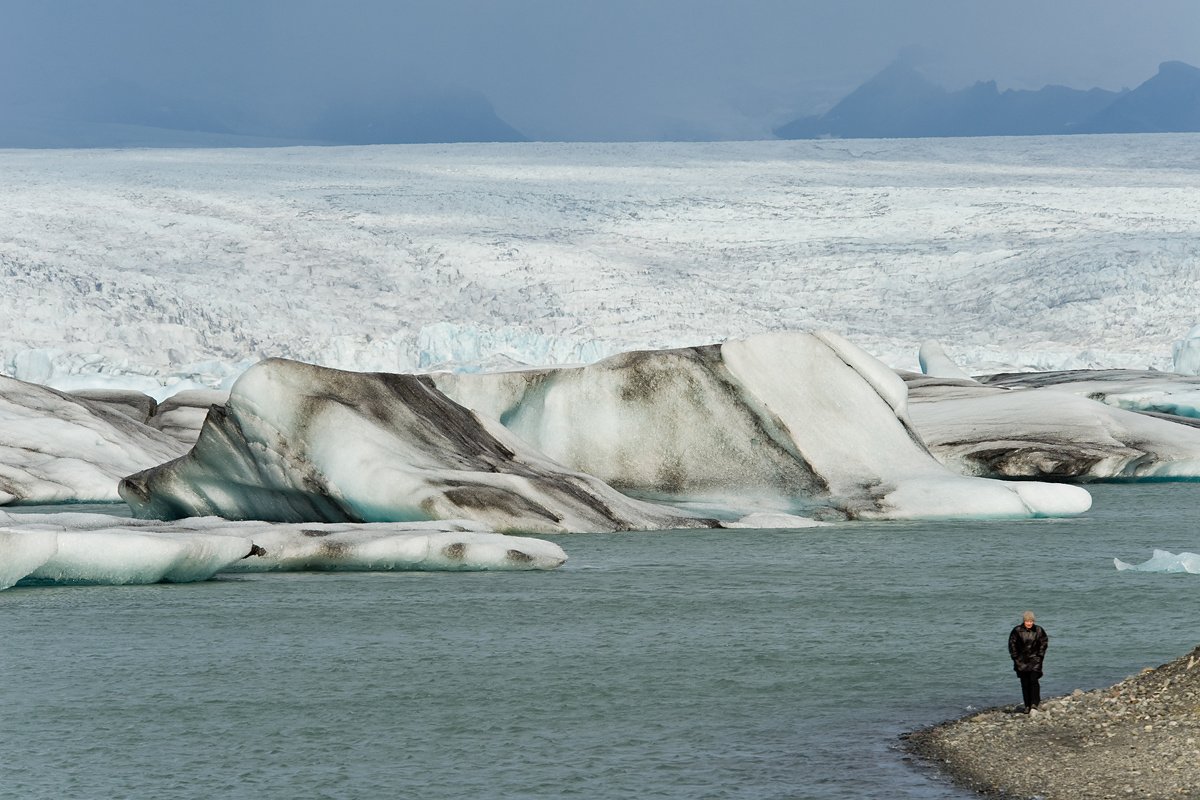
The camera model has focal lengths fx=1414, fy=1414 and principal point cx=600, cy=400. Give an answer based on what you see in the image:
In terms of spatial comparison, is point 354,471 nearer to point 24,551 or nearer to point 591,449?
point 24,551

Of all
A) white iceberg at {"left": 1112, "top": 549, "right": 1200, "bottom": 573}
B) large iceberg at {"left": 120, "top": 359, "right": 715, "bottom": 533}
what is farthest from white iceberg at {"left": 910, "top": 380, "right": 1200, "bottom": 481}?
white iceberg at {"left": 1112, "top": 549, "right": 1200, "bottom": 573}

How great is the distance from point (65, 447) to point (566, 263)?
23309 millimetres

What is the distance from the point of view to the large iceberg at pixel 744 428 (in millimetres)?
12758

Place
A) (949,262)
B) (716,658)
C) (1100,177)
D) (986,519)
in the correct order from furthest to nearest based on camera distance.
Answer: (1100,177), (949,262), (986,519), (716,658)

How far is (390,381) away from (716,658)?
6172 mm

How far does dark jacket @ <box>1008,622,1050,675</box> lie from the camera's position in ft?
15.3

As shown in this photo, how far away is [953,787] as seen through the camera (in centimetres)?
405

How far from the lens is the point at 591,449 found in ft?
43.8

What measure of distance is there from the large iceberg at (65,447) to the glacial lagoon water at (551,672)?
6.27 meters

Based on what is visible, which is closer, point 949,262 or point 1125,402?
point 1125,402

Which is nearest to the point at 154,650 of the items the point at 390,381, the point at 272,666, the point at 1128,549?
the point at 272,666

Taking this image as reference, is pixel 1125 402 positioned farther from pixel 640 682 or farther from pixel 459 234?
pixel 459 234

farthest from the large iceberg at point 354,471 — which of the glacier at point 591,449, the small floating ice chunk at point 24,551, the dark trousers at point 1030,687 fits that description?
the dark trousers at point 1030,687

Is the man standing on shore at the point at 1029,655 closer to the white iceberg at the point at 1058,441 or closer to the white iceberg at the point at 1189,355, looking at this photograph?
the white iceberg at the point at 1058,441
